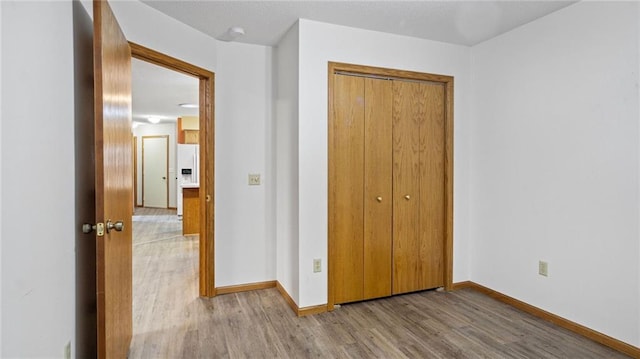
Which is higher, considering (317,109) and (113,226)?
(317,109)

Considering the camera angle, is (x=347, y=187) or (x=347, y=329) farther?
(x=347, y=187)

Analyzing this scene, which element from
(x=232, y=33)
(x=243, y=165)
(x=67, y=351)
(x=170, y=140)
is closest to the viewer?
(x=67, y=351)

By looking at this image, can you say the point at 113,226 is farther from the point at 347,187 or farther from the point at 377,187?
the point at 377,187

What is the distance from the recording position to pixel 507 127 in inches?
123

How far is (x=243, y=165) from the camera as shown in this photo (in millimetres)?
3395

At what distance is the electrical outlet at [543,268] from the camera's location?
2797 mm

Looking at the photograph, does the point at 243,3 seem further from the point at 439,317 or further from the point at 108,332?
the point at 439,317

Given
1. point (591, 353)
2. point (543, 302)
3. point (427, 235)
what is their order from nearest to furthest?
1. point (591, 353)
2. point (543, 302)
3. point (427, 235)

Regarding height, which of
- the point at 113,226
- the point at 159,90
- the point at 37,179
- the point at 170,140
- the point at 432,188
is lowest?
the point at 113,226

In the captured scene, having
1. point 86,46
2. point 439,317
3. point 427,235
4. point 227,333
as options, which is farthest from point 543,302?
point 86,46

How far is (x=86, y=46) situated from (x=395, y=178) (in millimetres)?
2405

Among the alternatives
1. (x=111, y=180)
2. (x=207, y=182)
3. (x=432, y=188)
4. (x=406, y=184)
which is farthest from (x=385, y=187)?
(x=111, y=180)

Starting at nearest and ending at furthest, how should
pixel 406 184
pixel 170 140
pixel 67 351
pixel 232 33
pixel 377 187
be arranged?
pixel 67 351 → pixel 232 33 → pixel 377 187 → pixel 406 184 → pixel 170 140

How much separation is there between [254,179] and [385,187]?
1.22 meters
